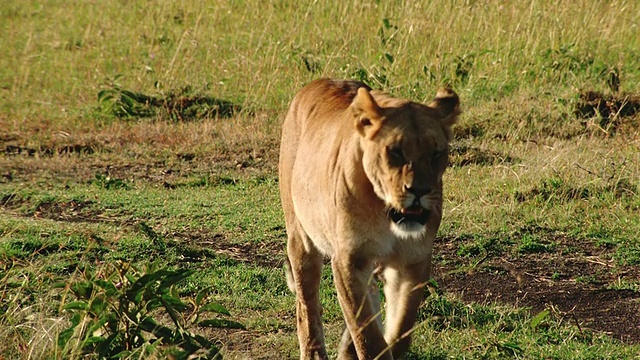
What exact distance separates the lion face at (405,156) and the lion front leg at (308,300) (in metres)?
0.84

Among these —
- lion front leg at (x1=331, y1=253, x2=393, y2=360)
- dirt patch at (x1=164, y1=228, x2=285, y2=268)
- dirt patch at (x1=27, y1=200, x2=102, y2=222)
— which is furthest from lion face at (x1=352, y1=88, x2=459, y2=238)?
dirt patch at (x1=27, y1=200, x2=102, y2=222)

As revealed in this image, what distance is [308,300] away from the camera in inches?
167

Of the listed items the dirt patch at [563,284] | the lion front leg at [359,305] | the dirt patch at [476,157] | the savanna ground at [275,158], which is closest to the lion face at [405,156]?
the lion front leg at [359,305]

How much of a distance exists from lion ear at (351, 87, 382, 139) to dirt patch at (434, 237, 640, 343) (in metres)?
1.30

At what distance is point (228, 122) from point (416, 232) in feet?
16.9

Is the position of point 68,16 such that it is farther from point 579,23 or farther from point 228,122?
point 579,23

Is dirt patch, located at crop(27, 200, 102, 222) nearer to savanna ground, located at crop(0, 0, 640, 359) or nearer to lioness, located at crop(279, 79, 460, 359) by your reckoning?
savanna ground, located at crop(0, 0, 640, 359)

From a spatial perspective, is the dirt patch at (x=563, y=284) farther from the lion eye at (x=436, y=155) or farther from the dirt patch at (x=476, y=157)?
the dirt patch at (x=476, y=157)

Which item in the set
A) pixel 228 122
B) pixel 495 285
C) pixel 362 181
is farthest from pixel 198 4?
pixel 362 181

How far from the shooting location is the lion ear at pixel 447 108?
3613 millimetres

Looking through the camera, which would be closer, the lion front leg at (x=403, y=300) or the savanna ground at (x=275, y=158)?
the lion front leg at (x=403, y=300)

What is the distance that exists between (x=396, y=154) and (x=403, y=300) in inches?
24.4

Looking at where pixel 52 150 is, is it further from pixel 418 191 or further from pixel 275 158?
pixel 418 191

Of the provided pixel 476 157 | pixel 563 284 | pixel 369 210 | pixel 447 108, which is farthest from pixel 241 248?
pixel 447 108
